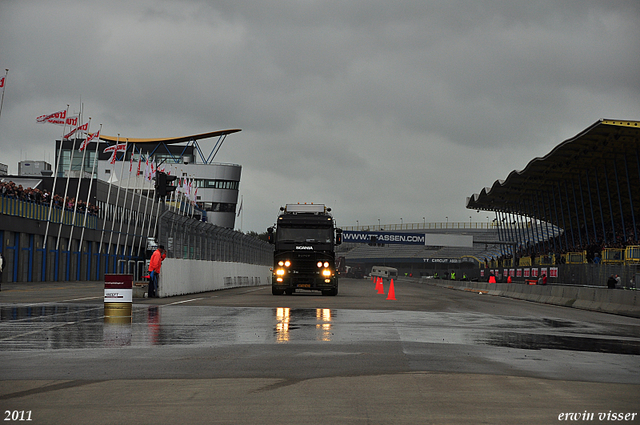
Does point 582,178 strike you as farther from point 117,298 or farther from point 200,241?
point 117,298

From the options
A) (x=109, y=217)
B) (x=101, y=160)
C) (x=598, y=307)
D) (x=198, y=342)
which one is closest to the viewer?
(x=198, y=342)

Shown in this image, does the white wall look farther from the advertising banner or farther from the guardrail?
the advertising banner

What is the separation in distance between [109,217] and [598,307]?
4771 cm

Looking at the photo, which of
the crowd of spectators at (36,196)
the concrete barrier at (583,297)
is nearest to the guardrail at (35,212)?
the crowd of spectators at (36,196)

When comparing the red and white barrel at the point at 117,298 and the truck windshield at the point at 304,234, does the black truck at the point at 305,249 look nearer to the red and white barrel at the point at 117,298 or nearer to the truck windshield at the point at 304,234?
the truck windshield at the point at 304,234

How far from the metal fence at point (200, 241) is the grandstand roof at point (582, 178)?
23.0 m

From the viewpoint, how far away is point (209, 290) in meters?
36.3

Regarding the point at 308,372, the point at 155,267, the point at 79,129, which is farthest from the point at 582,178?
the point at 308,372

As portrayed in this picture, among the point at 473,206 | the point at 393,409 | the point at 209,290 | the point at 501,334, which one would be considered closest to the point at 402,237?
the point at 473,206

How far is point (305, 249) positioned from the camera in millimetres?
30641

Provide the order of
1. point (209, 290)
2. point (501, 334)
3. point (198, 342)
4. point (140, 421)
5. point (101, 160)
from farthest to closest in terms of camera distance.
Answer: point (101, 160) < point (209, 290) < point (501, 334) < point (198, 342) < point (140, 421)

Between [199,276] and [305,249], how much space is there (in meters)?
5.70

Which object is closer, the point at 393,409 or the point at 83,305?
the point at 393,409

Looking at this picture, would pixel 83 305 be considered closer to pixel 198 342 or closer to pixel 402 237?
pixel 198 342
